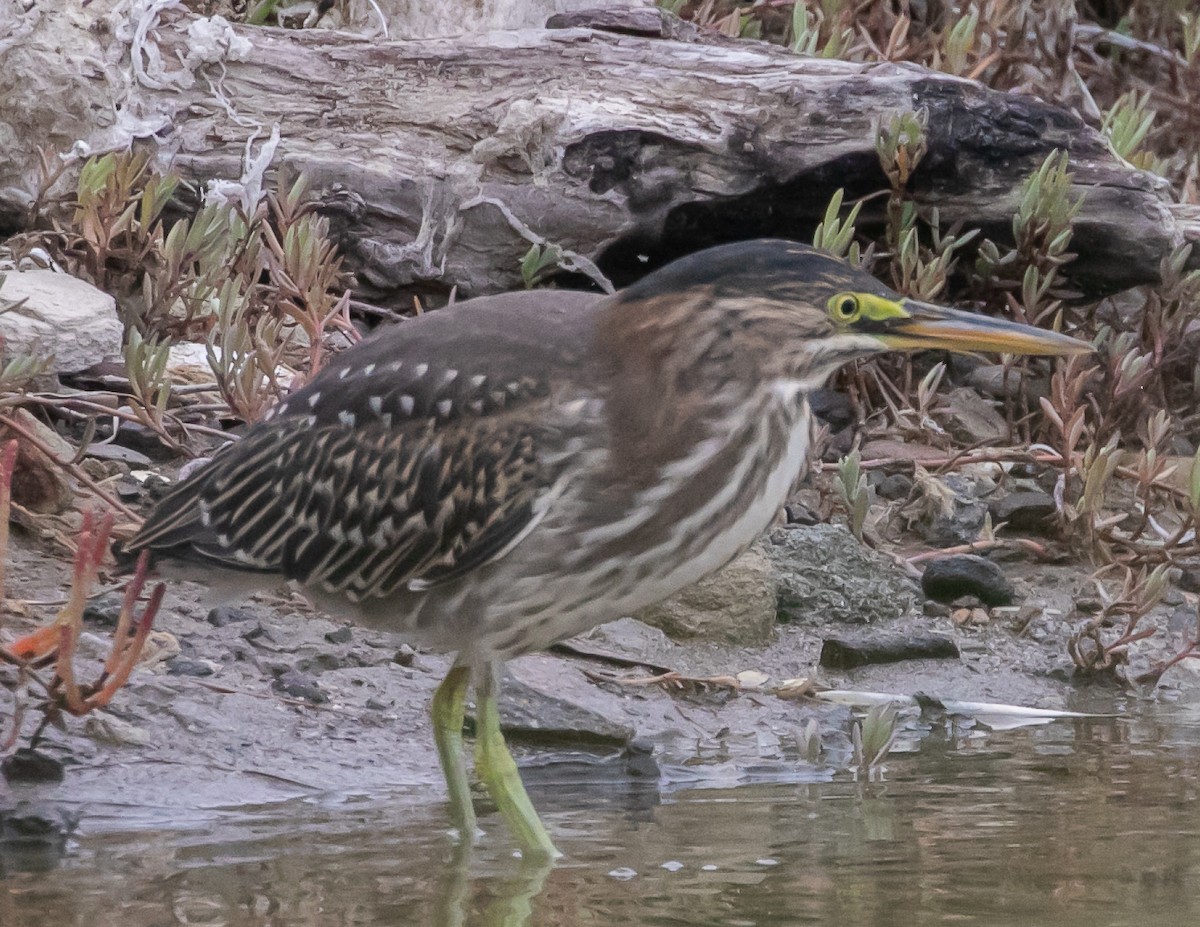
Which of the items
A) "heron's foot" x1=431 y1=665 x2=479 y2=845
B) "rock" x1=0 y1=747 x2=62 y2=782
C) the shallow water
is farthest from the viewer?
"heron's foot" x1=431 y1=665 x2=479 y2=845

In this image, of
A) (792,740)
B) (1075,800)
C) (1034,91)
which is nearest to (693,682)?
(792,740)

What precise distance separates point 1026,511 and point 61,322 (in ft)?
11.2

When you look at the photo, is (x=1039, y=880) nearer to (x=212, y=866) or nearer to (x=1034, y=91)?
(x=212, y=866)

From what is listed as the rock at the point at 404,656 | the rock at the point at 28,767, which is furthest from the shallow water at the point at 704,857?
the rock at the point at 404,656

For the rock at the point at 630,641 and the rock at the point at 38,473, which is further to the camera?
the rock at the point at 630,641

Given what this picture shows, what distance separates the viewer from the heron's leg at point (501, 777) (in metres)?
4.36

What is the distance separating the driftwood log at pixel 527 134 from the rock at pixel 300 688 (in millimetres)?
2109

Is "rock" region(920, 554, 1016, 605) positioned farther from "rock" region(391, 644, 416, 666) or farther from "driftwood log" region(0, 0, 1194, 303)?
"rock" region(391, 644, 416, 666)

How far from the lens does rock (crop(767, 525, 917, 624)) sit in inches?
241

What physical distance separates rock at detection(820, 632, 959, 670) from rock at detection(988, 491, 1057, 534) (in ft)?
2.90

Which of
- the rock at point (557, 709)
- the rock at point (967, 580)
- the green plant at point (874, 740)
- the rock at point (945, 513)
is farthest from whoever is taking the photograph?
the rock at point (945, 513)

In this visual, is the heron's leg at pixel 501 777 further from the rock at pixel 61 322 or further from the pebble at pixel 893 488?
the pebble at pixel 893 488

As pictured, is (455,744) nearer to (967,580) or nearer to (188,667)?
(188,667)

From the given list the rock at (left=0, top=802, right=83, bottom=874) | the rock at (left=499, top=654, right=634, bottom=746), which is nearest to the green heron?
the rock at (left=499, top=654, right=634, bottom=746)
